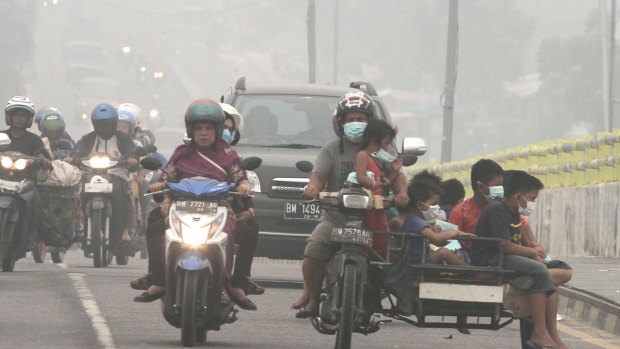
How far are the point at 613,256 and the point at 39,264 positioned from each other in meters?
7.99

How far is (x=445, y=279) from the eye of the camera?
11711mm

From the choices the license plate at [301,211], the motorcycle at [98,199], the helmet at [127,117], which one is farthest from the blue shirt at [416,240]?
the helmet at [127,117]

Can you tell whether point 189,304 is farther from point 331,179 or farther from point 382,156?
point 382,156

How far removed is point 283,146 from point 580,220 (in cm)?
1009

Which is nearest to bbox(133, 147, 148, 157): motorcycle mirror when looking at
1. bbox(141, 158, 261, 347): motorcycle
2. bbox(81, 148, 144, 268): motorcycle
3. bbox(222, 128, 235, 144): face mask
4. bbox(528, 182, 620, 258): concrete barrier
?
bbox(81, 148, 144, 268): motorcycle

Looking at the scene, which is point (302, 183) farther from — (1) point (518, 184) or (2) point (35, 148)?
(1) point (518, 184)

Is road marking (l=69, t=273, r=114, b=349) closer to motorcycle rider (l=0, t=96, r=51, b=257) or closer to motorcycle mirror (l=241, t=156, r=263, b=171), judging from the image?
motorcycle rider (l=0, t=96, r=51, b=257)

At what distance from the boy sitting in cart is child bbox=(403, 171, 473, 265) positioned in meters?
0.18

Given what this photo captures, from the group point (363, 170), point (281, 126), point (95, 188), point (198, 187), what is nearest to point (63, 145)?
point (95, 188)

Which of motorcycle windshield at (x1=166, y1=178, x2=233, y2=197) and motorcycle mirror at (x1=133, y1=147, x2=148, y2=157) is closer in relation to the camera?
motorcycle windshield at (x1=166, y1=178, x2=233, y2=197)

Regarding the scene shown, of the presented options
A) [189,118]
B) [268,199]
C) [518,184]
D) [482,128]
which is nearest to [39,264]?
[268,199]

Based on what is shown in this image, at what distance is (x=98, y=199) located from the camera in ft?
70.7

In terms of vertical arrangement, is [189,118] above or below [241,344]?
above

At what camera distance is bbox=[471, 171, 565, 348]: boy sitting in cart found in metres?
12.0
